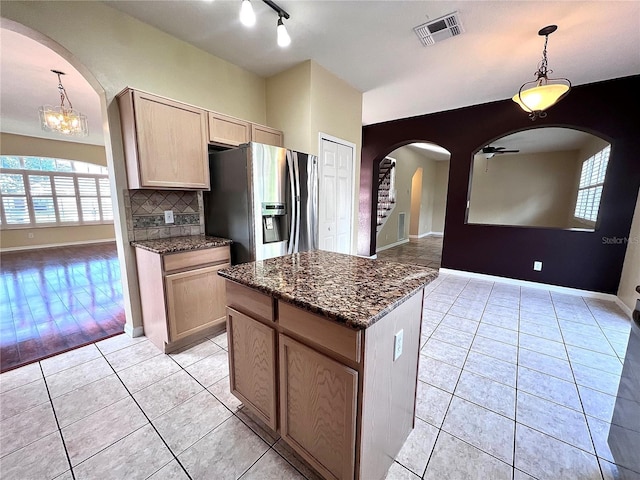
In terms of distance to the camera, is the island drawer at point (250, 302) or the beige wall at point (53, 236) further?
the beige wall at point (53, 236)

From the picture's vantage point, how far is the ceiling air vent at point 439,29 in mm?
2146

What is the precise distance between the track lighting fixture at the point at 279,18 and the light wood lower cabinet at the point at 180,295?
5.67 ft

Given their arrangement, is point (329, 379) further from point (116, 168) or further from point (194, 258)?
point (116, 168)

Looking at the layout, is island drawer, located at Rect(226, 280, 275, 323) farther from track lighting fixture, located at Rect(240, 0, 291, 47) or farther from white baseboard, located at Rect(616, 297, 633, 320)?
white baseboard, located at Rect(616, 297, 633, 320)

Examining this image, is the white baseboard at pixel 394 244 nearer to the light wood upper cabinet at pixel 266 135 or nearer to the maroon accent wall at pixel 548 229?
the maroon accent wall at pixel 548 229

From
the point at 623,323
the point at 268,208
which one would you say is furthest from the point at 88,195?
the point at 623,323

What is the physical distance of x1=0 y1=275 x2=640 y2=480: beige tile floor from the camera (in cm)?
125

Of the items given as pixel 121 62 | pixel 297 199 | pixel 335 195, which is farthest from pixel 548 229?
pixel 121 62

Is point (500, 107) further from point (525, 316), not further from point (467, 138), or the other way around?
point (525, 316)

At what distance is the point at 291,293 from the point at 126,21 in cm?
276

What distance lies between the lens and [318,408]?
3.59 ft

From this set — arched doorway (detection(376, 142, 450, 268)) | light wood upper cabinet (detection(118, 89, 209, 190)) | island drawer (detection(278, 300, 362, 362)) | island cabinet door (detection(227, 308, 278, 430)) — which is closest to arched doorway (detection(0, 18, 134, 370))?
light wood upper cabinet (detection(118, 89, 209, 190))

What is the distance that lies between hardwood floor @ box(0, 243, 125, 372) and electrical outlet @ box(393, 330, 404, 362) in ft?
8.86

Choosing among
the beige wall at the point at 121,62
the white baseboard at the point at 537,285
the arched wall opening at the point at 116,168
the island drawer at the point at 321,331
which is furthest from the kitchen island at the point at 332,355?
the white baseboard at the point at 537,285
